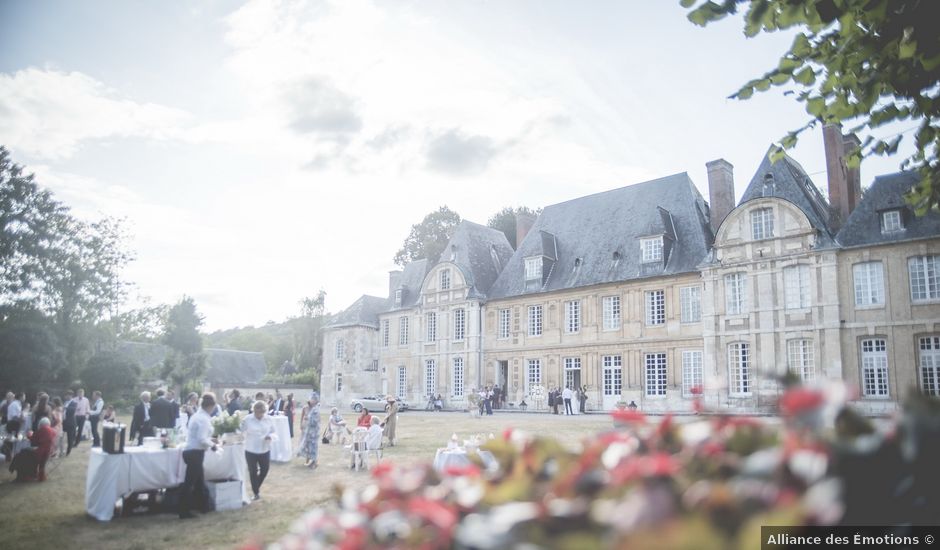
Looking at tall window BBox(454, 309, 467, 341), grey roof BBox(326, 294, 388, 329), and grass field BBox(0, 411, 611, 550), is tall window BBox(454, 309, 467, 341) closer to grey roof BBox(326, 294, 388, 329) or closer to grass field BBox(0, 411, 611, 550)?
grey roof BBox(326, 294, 388, 329)

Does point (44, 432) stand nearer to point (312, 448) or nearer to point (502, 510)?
point (312, 448)

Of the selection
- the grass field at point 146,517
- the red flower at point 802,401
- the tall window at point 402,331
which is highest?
the tall window at point 402,331

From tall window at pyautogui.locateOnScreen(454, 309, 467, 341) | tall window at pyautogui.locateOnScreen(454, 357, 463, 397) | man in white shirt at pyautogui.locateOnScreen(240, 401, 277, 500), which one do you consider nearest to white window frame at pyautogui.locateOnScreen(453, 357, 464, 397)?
tall window at pyautogui.locateOnScreen(454, 357, 463, 397)

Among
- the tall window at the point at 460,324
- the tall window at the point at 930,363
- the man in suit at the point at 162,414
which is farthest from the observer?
the tall window at the point at 460,324

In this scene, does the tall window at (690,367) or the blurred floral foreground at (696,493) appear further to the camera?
the tall window at (690,367)

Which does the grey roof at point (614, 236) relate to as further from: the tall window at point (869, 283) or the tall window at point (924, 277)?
the tall window at point (924, 277)

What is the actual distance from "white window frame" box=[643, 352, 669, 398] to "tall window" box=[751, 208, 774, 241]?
7211 millimetres

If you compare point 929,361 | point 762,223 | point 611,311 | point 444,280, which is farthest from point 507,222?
point 929,361

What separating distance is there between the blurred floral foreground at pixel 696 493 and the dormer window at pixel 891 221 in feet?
93.4

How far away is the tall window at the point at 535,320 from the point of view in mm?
35969

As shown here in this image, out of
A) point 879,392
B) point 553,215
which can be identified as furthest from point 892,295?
point 553,215

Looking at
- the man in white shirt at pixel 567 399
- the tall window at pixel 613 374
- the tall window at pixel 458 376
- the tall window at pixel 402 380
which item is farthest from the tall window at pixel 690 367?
→ the tall window at pixel 402 380

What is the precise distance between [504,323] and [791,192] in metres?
17.1

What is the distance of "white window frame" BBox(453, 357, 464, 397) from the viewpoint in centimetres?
3847
